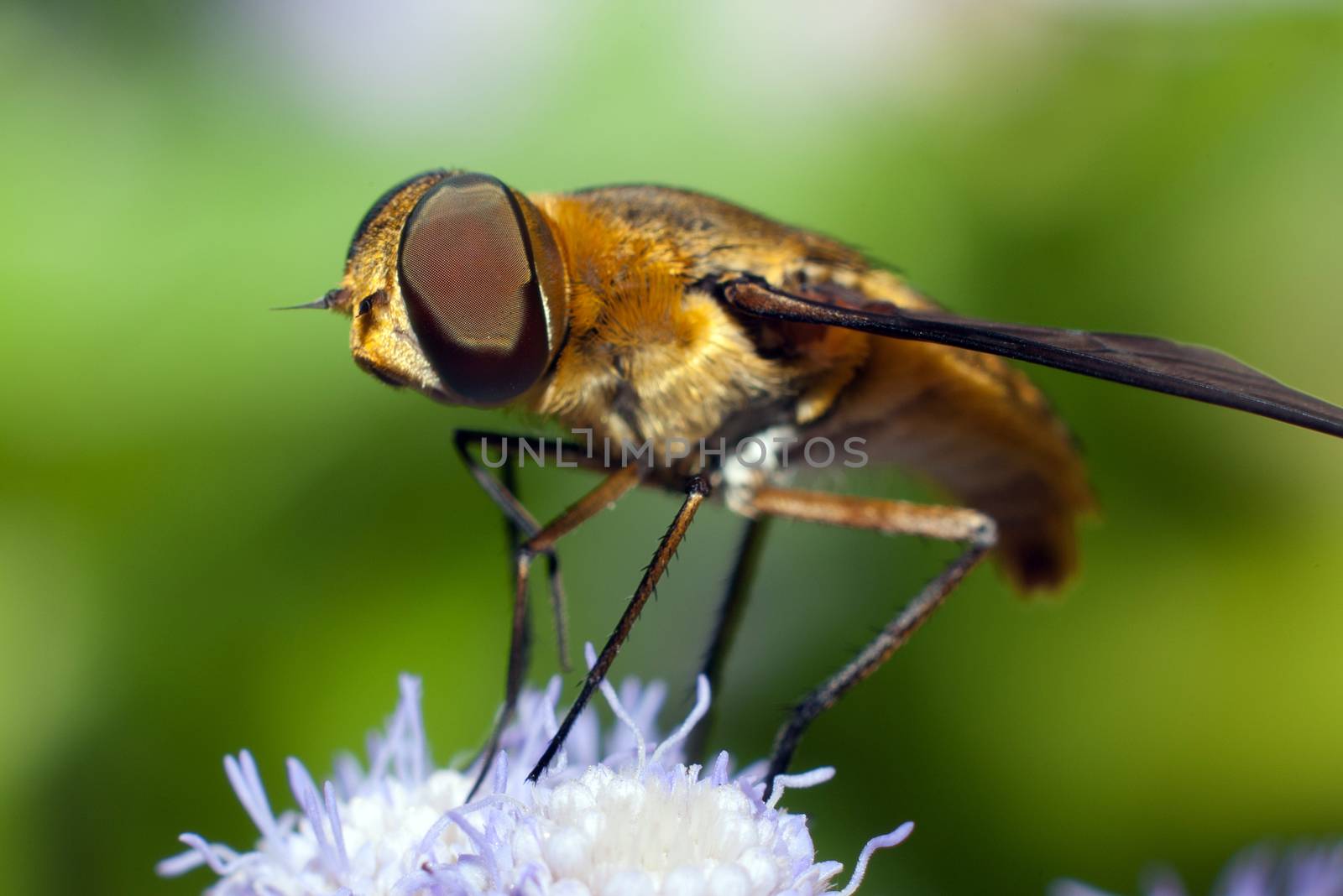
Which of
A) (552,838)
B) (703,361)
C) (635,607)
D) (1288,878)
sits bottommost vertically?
(1288,878)

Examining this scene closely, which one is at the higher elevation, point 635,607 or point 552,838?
point 635,607

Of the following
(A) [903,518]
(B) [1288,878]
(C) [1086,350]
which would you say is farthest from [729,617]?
(B) [1288,878]

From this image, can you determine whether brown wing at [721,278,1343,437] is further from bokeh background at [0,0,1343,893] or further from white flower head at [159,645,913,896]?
bokeh background at [0,0,1343,893]

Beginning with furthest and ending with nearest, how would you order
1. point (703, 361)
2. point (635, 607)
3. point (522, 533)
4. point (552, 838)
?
point (522, 533)
point (703, 361)
point (635, 607)
point (552, 838)

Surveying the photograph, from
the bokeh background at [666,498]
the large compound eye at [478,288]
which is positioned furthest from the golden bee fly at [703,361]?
the bokeh background at [666,498]

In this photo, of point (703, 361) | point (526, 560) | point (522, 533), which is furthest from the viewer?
point (522, 533)

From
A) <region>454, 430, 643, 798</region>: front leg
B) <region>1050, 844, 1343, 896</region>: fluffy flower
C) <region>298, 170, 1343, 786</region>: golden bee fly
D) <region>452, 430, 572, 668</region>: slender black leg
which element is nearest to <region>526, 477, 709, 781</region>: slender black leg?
<region>298, 170, 1343, 786</region>: golden bee fly

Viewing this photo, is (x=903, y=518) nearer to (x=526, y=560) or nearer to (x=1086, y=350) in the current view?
(x=1086, y=350)
